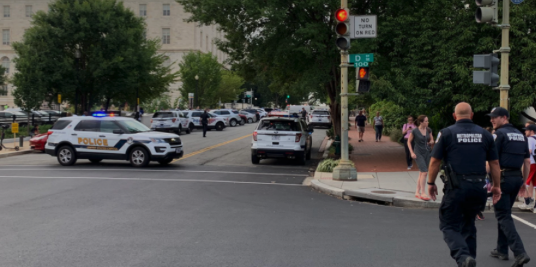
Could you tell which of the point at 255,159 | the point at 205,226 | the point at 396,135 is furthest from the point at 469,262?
the point at 396,135

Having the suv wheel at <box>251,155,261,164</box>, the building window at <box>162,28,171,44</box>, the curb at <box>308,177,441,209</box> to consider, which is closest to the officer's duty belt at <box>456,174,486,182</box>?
the curb at <box>308,177,441,209</box>

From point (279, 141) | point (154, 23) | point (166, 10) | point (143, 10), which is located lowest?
point (279, 141)

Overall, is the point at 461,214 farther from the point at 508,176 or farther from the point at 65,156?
the point at 65,156

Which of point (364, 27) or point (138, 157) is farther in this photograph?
point (138, 157)

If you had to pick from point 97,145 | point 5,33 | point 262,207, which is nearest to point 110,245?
point 262,207

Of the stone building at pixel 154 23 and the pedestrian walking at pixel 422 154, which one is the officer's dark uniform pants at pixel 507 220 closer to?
the pedestrian walking at pixel 422 154

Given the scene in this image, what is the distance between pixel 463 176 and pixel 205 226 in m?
4.22

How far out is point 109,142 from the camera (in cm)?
1716

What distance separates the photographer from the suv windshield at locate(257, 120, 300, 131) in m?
18.3

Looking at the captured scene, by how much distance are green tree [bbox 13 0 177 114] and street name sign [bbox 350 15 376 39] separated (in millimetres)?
27991

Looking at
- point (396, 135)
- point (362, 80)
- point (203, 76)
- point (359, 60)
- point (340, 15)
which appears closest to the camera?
point (340, 15)

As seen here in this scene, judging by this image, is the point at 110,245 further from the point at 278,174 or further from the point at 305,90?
the point at 305,90

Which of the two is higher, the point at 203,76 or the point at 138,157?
the point at 203,76

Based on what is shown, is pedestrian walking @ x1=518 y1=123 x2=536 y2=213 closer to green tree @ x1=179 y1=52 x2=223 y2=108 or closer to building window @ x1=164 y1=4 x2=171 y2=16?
green tree @ x1=179 y1=52 x2=223 y2=108
